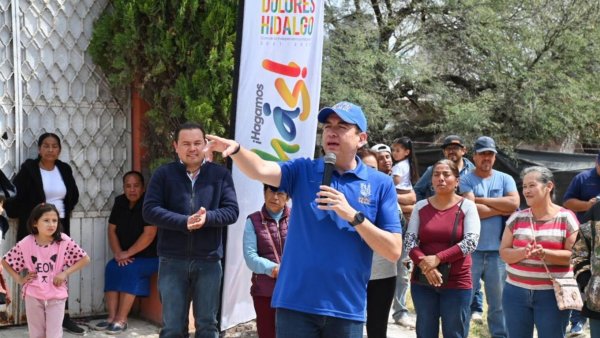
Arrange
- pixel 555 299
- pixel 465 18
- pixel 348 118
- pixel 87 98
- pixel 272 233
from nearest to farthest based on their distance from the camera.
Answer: pixel 348 118 → pixel 555 299 → pixel 272 233 → pixel 87 98 → pixel 465 18

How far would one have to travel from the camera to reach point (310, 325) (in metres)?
3.74

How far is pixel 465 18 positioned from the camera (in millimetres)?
13969

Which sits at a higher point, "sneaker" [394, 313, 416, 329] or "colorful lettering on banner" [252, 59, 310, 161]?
"colorful lettering on banner" [252, 59, 310, 161]

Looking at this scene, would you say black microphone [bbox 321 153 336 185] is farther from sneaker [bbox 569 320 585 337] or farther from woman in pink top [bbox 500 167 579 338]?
sneaker [bbox 569 320 585 337]

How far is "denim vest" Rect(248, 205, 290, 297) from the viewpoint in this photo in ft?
19.3

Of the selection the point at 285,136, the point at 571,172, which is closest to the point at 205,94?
the point at 285,136

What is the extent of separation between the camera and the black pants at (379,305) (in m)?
5.91

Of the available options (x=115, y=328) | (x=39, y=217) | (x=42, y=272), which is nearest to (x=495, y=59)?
(x=115, y=328)

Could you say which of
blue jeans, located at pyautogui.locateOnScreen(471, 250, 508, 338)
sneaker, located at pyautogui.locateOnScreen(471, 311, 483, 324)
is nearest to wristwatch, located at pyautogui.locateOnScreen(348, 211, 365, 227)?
blue jeans, located at pyautogui.locateOnScreen(471, 250, 508, 338)

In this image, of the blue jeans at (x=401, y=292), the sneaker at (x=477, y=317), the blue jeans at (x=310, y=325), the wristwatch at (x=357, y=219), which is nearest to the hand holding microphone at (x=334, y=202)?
the wristwatch at (x=357, y=219)

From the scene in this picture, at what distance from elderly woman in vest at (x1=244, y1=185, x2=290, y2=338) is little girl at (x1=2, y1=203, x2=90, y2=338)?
152cm

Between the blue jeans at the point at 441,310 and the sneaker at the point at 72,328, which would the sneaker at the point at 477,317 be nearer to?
the blue jeans at the point at 441,310

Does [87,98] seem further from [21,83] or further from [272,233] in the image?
[272,233]

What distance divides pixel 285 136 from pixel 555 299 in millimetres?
2653
